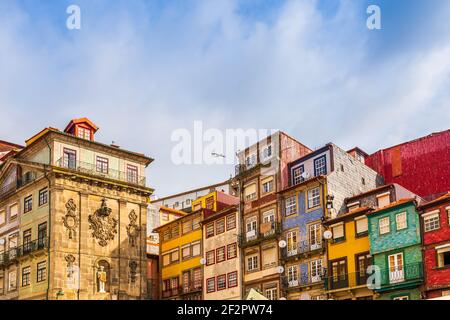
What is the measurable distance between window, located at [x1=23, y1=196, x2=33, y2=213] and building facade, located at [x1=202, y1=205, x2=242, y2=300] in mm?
17350

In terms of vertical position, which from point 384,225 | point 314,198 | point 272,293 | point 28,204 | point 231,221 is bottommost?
point 272,293

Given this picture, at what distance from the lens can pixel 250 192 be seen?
68.2 meters

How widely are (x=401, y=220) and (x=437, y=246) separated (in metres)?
3.83

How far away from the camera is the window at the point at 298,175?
64.3 m

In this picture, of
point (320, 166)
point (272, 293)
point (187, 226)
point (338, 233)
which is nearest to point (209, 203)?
point (187, 226)

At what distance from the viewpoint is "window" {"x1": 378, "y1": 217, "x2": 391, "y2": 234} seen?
52.9 meters

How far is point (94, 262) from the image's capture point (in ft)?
A: 216

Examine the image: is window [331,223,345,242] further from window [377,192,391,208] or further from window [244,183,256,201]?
window [244,183,256,201]

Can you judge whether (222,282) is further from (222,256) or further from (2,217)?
(2,217)

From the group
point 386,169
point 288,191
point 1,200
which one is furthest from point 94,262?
point 386,169

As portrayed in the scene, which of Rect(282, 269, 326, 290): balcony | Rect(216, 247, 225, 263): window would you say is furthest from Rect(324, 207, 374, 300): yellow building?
Rect(216, 247, 225, 263): window
